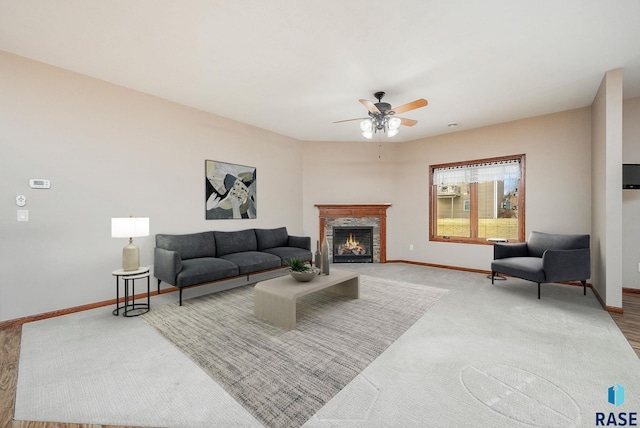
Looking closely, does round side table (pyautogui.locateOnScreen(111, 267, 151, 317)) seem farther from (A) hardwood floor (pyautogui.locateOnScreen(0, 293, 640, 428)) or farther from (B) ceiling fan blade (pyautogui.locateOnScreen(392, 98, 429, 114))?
(B) ceiling fan blade (pyautogui.locateOnScreen(392, 98, 429, 114))

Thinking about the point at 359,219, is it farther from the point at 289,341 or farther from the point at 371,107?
the point at 289,341

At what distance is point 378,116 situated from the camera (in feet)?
11.6

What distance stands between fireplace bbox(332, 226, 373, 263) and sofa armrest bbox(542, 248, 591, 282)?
3.30 meters

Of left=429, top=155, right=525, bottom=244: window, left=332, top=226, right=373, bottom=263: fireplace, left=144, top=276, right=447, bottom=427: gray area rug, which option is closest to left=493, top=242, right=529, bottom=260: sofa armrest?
left=429, top=155, right=525, bottom=244: window

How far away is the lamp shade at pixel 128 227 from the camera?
9.62 ft

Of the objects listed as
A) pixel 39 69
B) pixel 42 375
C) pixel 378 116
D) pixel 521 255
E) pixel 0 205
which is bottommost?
pixel 42 375

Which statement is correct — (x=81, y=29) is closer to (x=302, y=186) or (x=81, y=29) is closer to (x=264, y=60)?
(x=264, y=60)

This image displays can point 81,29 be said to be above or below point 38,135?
above

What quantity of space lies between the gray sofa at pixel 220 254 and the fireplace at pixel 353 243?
4.08 feet

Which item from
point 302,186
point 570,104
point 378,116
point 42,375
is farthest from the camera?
point 302,186

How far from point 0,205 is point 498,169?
7022 millimetres

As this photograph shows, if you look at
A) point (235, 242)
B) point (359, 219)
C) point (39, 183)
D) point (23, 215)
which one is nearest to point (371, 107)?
point (235, 242)

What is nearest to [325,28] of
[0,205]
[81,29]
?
[81,29]
